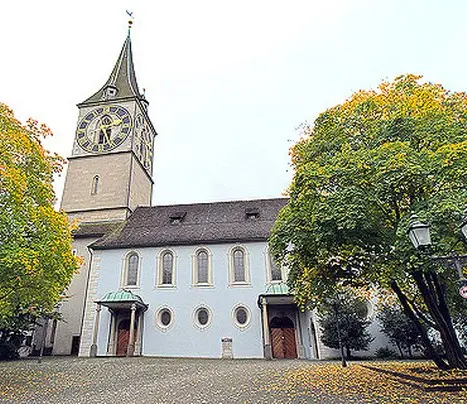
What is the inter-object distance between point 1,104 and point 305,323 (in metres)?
18.7

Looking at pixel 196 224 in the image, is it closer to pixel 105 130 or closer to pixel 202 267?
pixel 202 267

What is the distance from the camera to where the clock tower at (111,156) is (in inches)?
1206

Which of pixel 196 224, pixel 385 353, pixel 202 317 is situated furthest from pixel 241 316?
pixel 385 353

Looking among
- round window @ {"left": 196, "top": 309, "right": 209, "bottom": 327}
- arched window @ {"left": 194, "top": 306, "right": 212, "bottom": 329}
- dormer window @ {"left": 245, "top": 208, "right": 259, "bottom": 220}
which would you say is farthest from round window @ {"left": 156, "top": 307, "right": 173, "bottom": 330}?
dormer window @ {"left": 245, "top": 208, "right": 259, "bottom": 220}

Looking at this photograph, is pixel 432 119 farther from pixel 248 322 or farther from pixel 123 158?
pixel 123 158

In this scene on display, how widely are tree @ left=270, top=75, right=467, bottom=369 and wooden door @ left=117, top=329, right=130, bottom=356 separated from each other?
15.1 meters

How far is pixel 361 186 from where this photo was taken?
897 centimetres

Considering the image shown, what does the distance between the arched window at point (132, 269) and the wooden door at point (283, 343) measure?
968 centimetres

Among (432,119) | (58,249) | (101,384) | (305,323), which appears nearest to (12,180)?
(58,249)

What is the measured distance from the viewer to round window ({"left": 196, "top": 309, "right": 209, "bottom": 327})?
22234 mm

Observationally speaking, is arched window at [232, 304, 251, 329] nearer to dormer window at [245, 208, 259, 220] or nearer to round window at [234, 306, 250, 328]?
round window at [234, 306, 250, 328]

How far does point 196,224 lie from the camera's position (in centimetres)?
2642

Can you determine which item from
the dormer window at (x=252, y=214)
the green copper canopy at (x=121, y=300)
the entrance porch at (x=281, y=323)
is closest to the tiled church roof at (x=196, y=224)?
the dormer window at (x=252, y=214)

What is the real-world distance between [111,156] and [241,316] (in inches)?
756
